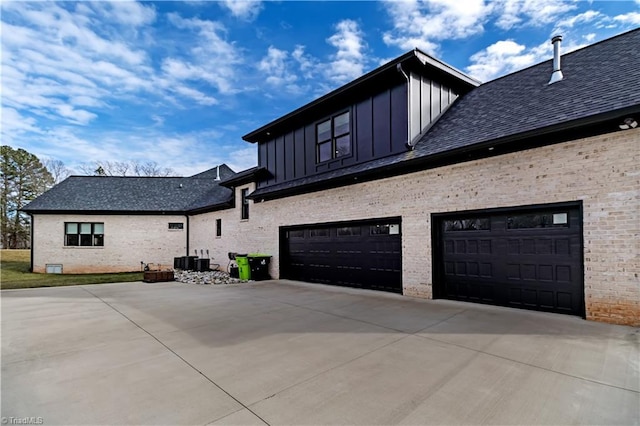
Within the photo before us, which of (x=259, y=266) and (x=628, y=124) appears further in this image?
(x=259, y=266)

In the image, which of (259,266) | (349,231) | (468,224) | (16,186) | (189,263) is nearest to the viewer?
(468,224)

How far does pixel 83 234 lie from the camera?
17500mm

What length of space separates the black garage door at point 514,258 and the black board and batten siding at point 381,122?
302 centimetres

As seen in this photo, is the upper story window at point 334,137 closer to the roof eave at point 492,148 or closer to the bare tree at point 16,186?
the roof eave at point 492,148

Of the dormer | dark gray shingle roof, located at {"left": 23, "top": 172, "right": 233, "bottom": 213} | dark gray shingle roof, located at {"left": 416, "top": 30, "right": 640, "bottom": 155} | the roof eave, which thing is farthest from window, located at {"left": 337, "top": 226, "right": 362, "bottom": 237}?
dark gray shingle roof, located at {"left": 23, "top": 172, "right": 233, "bottom": 213}

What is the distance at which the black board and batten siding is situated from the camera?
892 centimetres

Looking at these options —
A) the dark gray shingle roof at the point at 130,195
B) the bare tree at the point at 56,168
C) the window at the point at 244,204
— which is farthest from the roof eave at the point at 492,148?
the bare tree at the point at 56,168

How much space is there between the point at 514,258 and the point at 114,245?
19947 mm

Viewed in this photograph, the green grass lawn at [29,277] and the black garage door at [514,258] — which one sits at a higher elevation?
the black garage door at [514,258]

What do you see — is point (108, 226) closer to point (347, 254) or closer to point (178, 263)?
point (178, 263)

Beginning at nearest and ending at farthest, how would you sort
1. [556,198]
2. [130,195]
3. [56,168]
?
[556,198] → [130,195] → [56,168]

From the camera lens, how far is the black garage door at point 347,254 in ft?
28.9

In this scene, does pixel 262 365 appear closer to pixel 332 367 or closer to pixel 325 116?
pixel 332 367

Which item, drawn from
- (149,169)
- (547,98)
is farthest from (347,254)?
(149,169)
